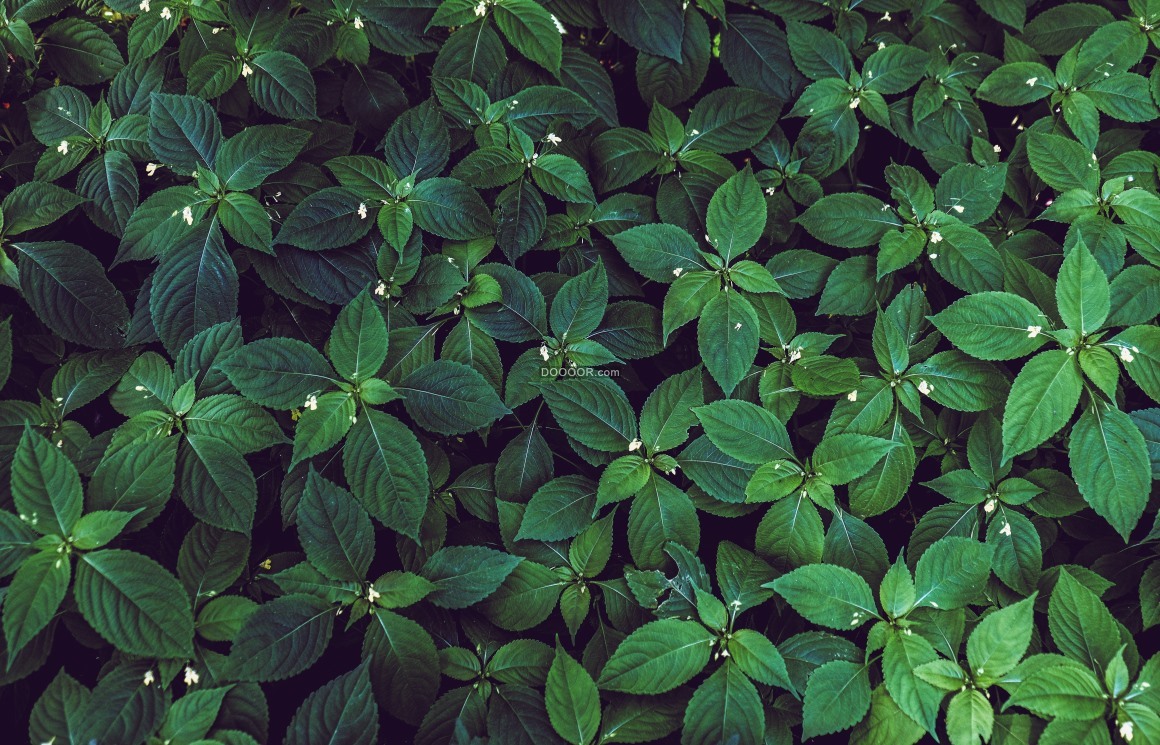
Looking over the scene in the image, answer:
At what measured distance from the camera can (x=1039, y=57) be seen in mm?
3074

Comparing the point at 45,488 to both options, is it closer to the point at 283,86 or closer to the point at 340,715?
the point at 340,715

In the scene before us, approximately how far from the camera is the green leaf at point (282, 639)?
2027 mm

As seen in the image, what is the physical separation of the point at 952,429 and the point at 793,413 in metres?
0.49

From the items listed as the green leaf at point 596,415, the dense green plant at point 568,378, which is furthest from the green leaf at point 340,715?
the green leaf at point 596,415

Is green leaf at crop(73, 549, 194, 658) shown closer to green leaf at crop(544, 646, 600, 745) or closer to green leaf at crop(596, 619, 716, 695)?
green leaf at crop(544, 646, 600, 745)

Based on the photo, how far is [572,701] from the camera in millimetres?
2051

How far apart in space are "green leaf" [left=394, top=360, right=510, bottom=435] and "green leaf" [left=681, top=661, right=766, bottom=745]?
0.94 meters

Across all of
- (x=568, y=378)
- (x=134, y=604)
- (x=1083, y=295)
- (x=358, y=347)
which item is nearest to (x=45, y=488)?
(x=134, y=604)

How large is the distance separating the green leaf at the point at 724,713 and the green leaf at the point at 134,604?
4.24ft

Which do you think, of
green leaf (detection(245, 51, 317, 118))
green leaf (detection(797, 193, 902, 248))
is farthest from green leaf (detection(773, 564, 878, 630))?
green leaf (detection(245, 51, 317, 118))

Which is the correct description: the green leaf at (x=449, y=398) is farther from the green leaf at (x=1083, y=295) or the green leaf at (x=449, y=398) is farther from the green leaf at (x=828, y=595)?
the green leaf at (x=1083, y=295)

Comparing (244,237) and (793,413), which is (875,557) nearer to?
(793,413)

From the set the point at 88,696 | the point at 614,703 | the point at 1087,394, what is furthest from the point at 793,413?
the point at 88,696

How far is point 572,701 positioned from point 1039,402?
153 centimetres
